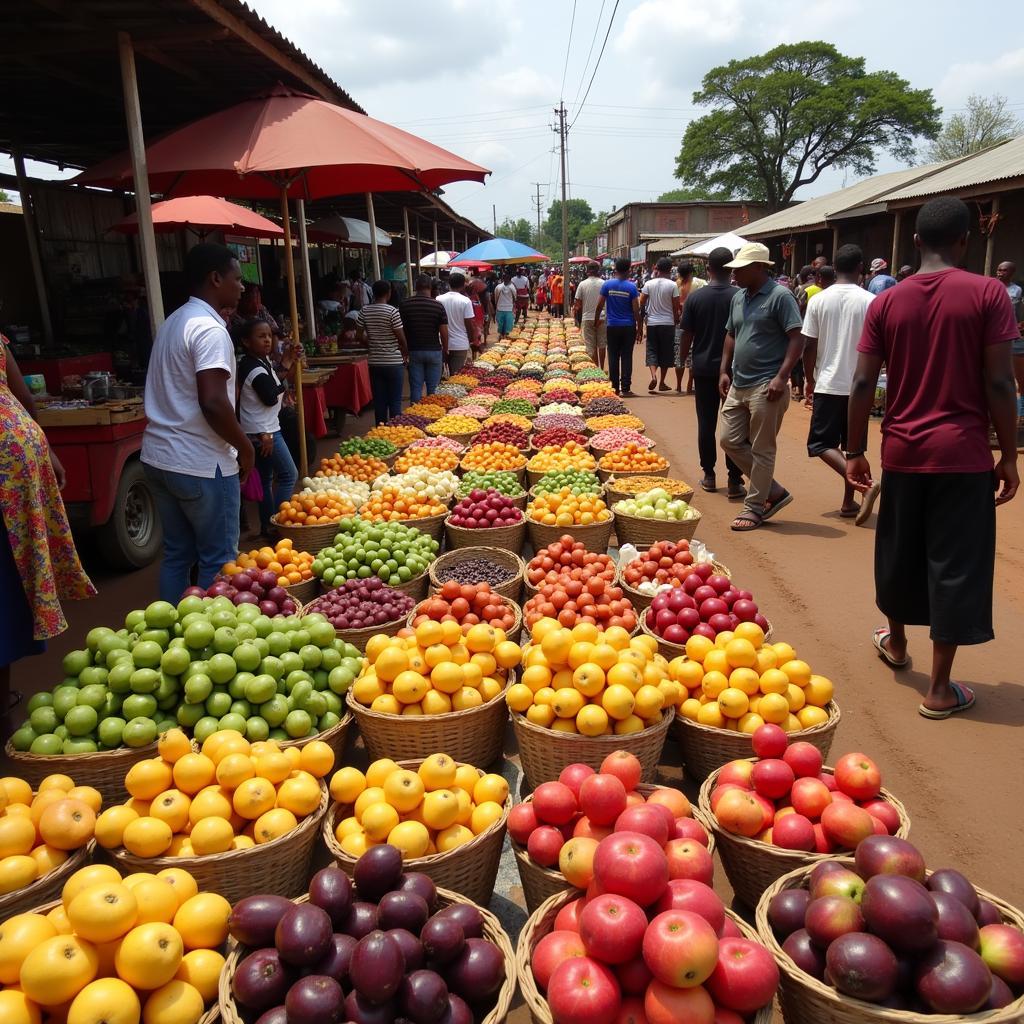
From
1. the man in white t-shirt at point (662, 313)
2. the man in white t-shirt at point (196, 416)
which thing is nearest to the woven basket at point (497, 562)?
the man in white t-shirt at point (196, 416)

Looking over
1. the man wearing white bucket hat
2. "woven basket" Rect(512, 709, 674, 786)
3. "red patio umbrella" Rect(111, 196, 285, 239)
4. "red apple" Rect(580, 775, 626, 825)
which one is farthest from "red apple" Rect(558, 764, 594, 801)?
"red patio umbrella" Rect(111, 196, 285, 239)

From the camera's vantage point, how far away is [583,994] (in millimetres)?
1732

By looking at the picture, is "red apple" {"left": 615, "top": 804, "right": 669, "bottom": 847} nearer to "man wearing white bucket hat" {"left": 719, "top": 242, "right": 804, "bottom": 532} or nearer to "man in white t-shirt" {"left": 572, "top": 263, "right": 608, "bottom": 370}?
"man wearing white bucket hat" {"left": 719, "top": 242, "right": 804, "bottom": 532}

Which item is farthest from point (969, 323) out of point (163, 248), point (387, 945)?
point (163, 248)

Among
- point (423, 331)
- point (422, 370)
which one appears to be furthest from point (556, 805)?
point (422, 370)

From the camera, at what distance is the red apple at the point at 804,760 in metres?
2.58

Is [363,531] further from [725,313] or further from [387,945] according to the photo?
[725,313]

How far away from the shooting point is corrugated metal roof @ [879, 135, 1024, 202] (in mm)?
11734

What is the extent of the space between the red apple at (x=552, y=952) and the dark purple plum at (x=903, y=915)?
69 cm

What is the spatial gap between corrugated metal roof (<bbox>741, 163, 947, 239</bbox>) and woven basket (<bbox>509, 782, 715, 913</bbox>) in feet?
63.7

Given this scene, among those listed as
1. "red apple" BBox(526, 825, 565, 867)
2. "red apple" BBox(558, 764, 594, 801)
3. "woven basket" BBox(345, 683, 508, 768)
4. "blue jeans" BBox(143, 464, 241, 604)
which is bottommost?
"woven basket" BBox(345, 683, 508, 768)

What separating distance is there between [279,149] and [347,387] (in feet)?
15.6

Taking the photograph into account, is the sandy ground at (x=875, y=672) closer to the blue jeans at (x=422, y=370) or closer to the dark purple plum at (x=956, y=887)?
the dark purple plum at (x=956, y=887)

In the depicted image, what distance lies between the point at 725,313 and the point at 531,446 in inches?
93.3
